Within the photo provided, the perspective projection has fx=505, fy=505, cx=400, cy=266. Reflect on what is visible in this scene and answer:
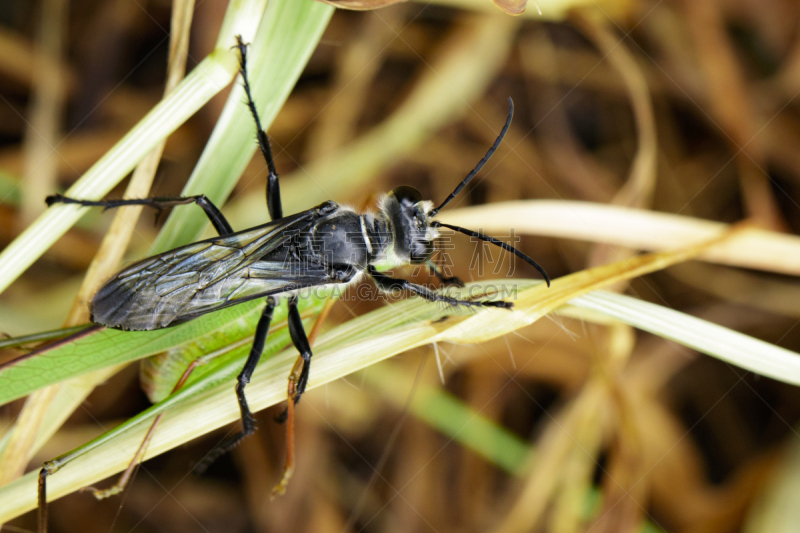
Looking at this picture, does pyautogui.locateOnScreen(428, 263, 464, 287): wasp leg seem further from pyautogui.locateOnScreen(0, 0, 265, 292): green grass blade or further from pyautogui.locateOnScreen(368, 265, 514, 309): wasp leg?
pyautogui.locateOnScreen(0, 0, 265, 292): green grass blade

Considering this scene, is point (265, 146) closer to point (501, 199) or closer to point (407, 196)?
point (407, 196)

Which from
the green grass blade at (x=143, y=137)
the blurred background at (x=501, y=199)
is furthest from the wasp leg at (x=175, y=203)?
the blurred background at (x=501, y=199)

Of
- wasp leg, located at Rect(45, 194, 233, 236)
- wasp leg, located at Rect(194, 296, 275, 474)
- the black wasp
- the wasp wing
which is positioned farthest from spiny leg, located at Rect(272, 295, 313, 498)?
wasp leg, located at Rect(45, 194, 233, 236)

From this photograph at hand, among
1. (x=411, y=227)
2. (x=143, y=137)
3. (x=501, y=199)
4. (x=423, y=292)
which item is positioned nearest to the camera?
(x=143, y=137)

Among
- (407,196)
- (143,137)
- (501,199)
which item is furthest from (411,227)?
(143,137)

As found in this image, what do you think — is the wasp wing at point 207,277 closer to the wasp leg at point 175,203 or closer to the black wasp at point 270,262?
the black wasp at point 270,262
